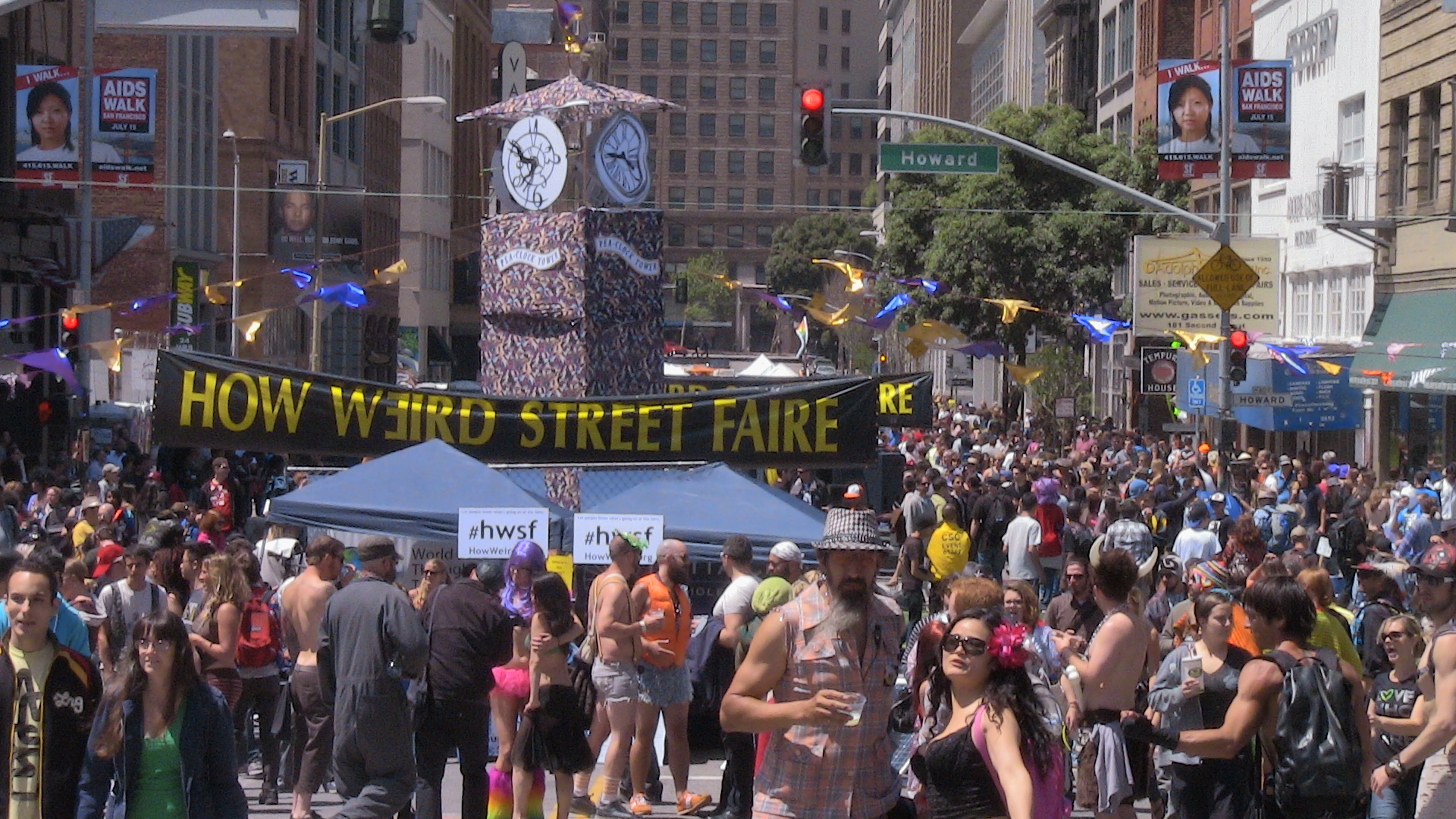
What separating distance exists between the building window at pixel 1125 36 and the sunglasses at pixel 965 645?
4992cm

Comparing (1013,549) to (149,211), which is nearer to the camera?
(1013,549)

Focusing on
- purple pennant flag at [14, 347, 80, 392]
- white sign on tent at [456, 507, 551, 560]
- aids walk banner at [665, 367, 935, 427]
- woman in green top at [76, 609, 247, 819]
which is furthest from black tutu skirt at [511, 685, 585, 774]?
purple pennant flag at [14, 347, 80, 392]

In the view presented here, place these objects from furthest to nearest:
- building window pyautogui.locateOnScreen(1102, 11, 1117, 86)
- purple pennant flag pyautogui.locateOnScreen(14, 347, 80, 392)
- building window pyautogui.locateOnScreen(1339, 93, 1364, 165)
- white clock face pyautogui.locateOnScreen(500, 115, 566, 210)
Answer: building window pyautogui.locateOnScreen(1102, 11, 1117, 86) → building window pyautogui.locateOnScreen(1339, 93, 1364, 165) → purple pennant flag pyautogui.locateOnScreen(14, 347, 80, 392) → white clock face pyautogui.locateOnScreen(500, 115, 566, 210)

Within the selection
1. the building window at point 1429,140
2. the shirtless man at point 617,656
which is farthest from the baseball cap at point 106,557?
the building window at point 1429,140

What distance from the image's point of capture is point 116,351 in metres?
25.9

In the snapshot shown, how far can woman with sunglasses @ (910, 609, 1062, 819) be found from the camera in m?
5.92

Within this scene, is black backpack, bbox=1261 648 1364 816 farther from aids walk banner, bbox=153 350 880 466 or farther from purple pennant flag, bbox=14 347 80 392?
purple pennant flag, bbox=14 347 80 392

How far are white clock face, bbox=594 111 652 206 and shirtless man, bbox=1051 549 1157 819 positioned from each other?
10660mm

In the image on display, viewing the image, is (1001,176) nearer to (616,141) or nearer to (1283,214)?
(1283,214)

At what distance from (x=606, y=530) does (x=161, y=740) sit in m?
7.49

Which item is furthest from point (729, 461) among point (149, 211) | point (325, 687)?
point (149, 211)

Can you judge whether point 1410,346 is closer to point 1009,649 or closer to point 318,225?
point 318,225

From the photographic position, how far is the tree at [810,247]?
402 ft

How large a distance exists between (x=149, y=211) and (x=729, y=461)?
31.5 meters
